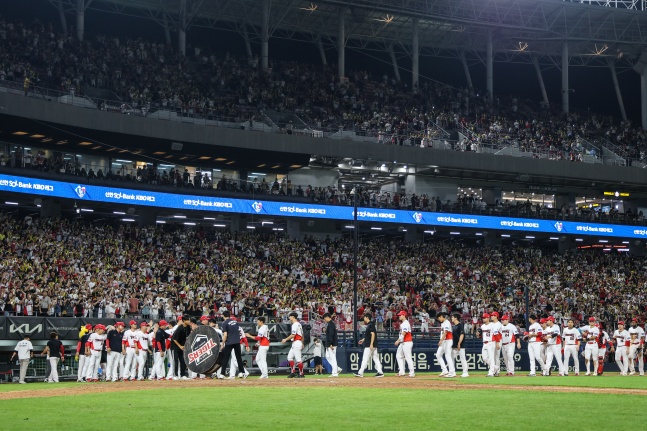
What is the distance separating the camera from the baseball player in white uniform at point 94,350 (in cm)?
2516

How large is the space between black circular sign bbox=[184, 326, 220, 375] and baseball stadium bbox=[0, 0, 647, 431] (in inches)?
3.8

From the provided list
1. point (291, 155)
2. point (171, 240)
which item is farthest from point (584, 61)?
point (171, 240)

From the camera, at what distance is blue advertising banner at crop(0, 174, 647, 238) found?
146ft

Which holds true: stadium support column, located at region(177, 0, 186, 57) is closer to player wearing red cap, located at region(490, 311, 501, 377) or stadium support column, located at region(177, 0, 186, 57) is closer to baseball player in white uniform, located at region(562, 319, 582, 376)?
baseball player in white uniform, located at region(562, 319, 582, 376)

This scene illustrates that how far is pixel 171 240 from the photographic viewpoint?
47219 millimetres

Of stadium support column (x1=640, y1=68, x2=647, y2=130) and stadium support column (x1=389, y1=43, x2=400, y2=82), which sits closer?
stadium support column (x1=640, y1=68, x2=647, y2=130)

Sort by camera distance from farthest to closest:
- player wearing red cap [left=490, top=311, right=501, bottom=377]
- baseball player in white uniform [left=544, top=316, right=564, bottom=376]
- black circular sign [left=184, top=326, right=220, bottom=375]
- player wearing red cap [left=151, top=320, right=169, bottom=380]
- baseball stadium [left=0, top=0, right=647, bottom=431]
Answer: baseball player in white uniform [left=544, top=316, right=564, bottom=376] → player wearing red cap [left=490, top=311, right=501, bottom=377] → player wearing red cap [left=151, top=320, right=169, bottom=380] → baseball stadium [left=0, top=0, right=647, bottom=431] → black circular sign [left=184, top=326, right=220, bottom=375]

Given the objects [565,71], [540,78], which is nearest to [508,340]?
[565,71]

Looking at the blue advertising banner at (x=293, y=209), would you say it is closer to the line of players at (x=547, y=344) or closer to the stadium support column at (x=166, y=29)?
the stadium support column at (x=166, y=29)

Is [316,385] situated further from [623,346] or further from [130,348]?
[623,346]

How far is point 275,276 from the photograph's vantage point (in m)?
45.4

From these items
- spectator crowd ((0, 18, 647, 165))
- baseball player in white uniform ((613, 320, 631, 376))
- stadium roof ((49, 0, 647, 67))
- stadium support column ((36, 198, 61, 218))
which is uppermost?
stadium roof ((49, 0, 647, 67))

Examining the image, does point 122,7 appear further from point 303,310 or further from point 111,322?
point 111,322

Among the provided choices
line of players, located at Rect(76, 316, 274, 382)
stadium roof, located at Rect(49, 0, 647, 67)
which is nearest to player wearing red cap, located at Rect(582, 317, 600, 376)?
line of players, located at Rect(76, 316, 274, 382)
